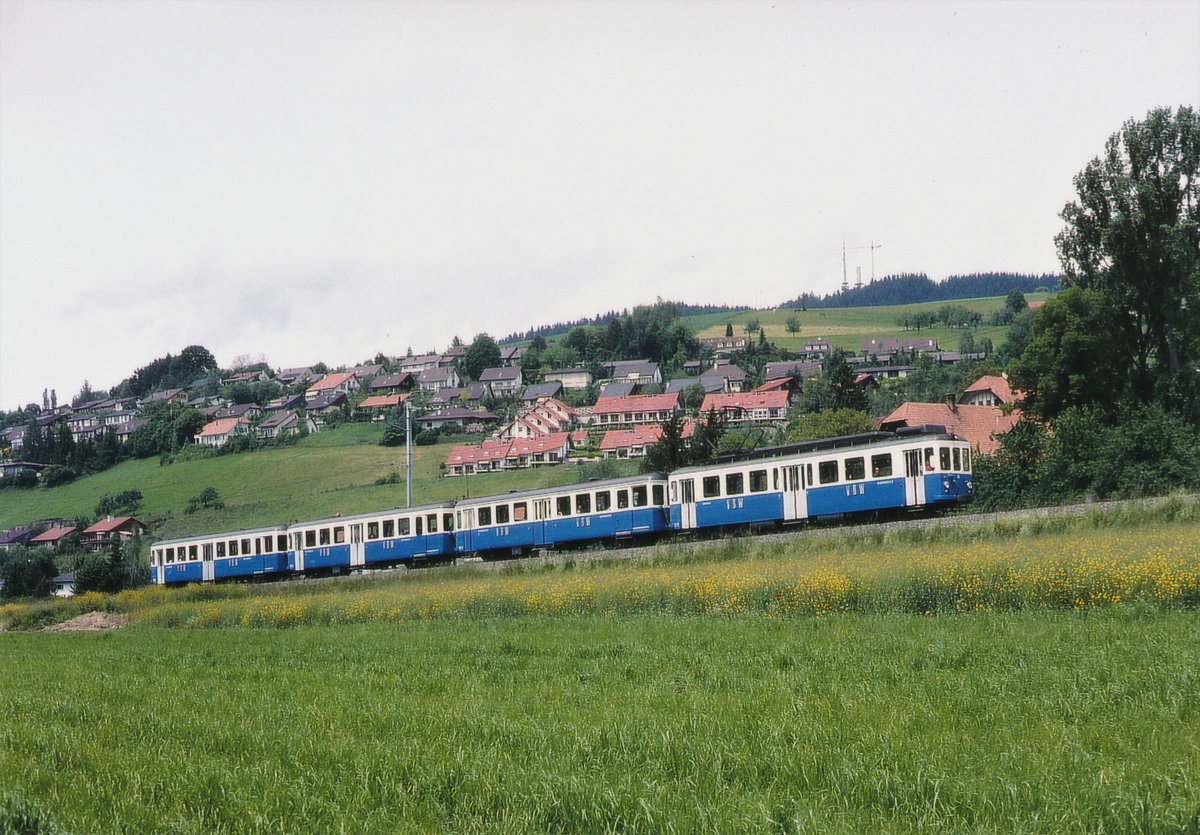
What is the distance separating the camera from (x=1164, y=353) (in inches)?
1772

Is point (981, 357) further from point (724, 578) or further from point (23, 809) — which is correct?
point (23, 809)

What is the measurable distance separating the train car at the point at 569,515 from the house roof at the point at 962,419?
90.6 feet

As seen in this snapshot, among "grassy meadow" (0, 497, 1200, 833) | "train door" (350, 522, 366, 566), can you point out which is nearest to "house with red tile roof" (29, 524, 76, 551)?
"train door" (350, 522, 366, 566)

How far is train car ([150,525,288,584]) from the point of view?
1957 inches

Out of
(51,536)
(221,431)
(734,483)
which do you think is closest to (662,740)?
(734,483)

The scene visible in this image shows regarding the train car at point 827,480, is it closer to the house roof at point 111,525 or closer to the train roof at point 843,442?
the train roof at point 843,442

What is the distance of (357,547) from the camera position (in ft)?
A: 152

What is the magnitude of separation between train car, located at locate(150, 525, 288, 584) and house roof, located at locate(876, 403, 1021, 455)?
120 ft

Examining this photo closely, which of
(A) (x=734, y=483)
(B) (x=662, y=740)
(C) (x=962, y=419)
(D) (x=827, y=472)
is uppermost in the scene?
(B) (x=662, y=740)

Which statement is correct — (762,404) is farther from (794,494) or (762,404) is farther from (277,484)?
(794,494)

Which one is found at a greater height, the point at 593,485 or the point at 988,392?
the point at 593,485

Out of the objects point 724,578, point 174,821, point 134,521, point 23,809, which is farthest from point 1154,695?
point 134,521

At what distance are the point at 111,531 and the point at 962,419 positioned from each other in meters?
78.0

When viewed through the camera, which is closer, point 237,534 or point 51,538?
point 237,534
